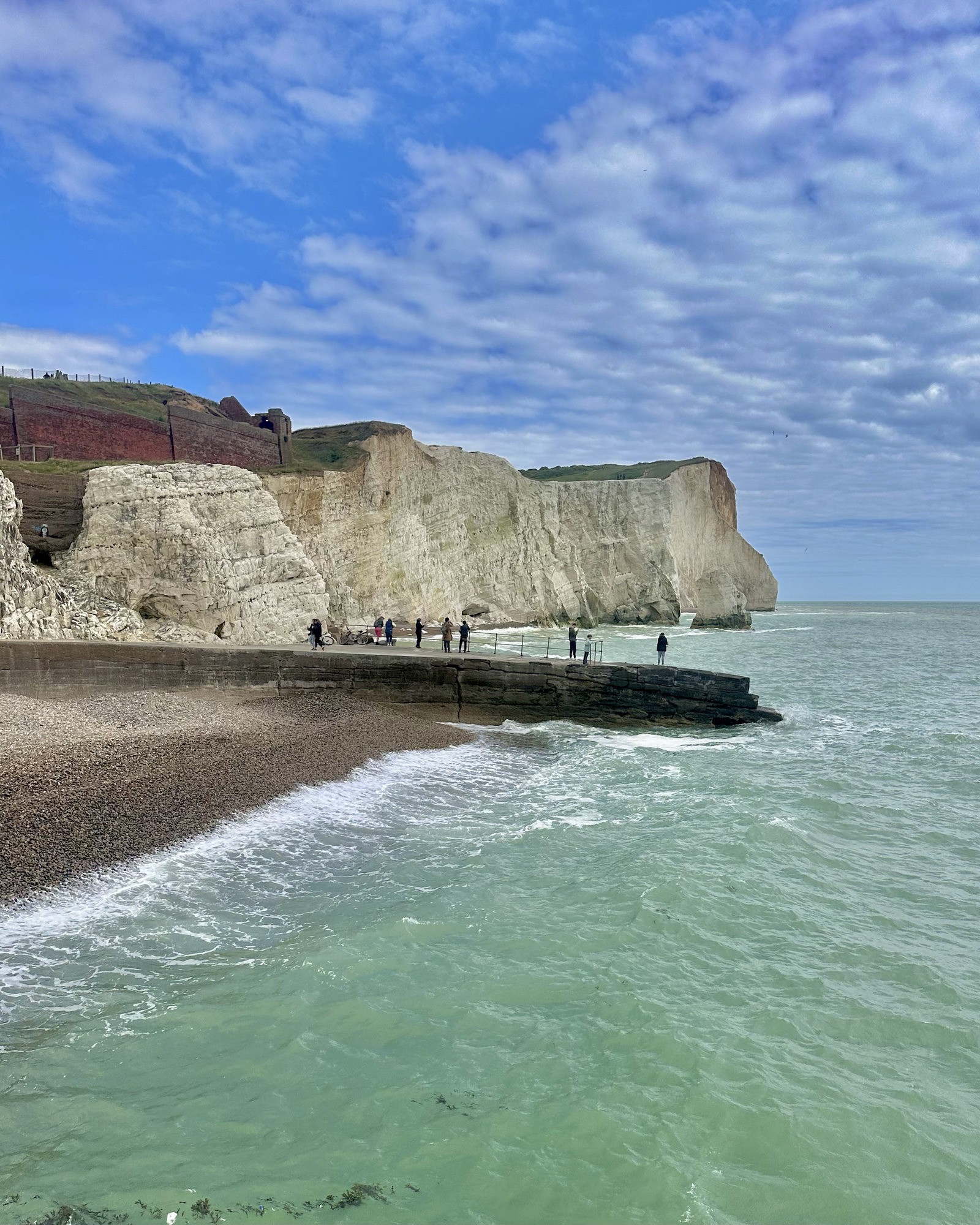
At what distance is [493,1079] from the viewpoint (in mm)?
5242

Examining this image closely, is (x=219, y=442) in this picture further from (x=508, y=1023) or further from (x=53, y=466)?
Result: (x=508, y=1023)

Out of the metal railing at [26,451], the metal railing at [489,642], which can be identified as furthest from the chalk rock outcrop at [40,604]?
the metal railing at [26,451]

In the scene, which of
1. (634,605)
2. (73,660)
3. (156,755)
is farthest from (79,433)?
(634,605)

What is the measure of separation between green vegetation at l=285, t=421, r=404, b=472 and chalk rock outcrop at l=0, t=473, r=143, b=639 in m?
18.8

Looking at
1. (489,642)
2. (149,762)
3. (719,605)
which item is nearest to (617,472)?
(719,605)

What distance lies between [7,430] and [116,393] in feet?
79.8

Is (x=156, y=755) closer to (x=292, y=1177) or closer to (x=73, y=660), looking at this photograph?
(x=73, y=660)

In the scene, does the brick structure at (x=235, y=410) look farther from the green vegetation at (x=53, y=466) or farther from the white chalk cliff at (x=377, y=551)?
the green vegetation at (x=53, y=466)

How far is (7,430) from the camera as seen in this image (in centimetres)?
3130

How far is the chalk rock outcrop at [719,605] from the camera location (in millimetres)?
64062

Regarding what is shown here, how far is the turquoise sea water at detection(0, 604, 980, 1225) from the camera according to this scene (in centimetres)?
436

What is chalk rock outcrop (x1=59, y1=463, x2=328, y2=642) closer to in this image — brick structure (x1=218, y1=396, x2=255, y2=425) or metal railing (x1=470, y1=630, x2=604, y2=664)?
metal railing (x1=470, y1=630, x2=604, y2=664)

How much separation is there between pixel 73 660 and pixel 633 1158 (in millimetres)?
16484

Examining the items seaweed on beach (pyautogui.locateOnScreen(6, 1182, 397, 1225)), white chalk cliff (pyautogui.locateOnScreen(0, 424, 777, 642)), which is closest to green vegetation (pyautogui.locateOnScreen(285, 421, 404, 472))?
white chalk cliff (pyautogui.locateOnScreen(0, 424, 777, 642))
